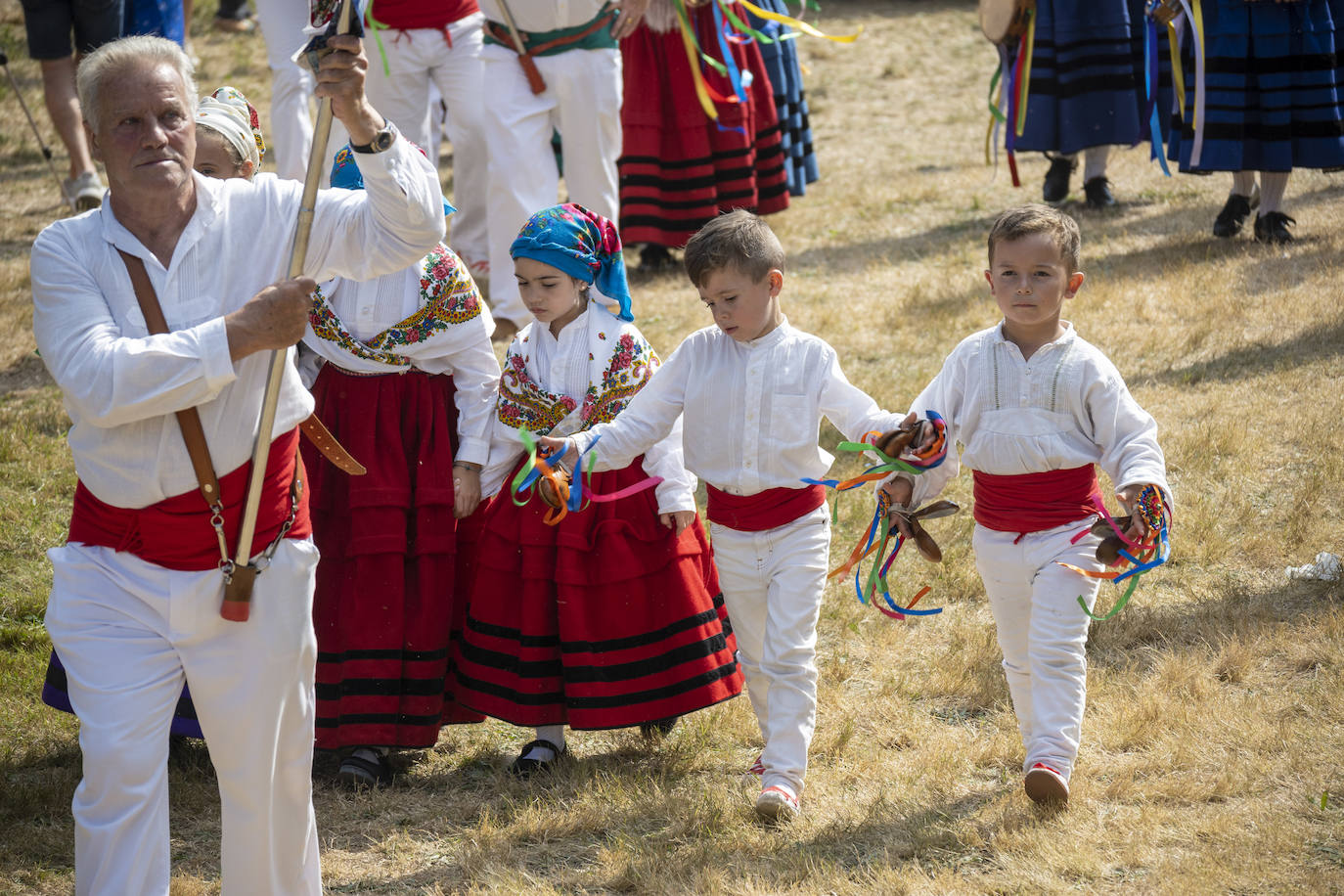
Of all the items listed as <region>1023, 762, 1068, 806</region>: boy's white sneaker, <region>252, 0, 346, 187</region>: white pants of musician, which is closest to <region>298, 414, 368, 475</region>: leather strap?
<region>1023, 762, 1068, 806</region>: boy's white sneaker

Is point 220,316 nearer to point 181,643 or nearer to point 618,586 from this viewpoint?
point 181,643

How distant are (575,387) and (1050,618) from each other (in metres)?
1.32

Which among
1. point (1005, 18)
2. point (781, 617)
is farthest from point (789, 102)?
point (781, 617)

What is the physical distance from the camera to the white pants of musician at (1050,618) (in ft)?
10.3

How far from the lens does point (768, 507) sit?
343 cm

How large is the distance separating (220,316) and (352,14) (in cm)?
60

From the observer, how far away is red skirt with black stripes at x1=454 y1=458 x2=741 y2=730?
3.59 m

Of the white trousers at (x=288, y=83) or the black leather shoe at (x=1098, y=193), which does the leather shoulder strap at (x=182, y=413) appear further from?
the black leather shoe at (x=1098, y=193)

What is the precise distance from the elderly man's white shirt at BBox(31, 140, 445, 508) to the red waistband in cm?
144

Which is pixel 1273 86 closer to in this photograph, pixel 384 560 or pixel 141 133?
pixel 384 560

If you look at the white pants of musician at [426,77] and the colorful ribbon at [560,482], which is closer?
the colorful ribbon at [560,482]

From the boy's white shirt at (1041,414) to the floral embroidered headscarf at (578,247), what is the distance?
0.91 meters

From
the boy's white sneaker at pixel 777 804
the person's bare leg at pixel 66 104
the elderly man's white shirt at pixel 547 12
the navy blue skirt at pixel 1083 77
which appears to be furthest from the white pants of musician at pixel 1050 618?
the person's bare leg at pixel 66 104

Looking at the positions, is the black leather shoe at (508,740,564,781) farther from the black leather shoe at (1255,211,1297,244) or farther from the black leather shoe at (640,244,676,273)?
the black leather shoe at (1255,211,1297,244)
